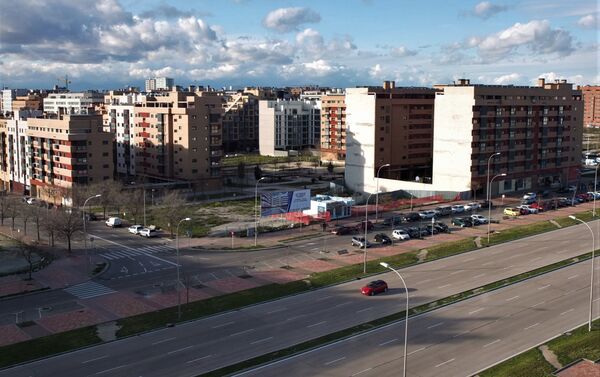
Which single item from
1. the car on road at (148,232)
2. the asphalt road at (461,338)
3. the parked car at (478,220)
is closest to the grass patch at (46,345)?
the asphalt road at (461,338)

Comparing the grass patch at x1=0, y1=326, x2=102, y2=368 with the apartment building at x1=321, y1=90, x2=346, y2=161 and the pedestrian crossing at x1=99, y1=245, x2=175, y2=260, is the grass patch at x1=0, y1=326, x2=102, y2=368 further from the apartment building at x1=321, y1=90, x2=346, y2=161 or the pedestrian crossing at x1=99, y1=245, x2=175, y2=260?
the apartment building at x1=321, y1=90, x2=346, y2=161

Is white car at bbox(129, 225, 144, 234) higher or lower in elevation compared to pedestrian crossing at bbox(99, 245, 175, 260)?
higher

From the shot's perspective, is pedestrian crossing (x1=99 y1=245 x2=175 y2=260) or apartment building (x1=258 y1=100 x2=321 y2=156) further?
apartment building (x1=258 y1=100 x2=321 y2=156)

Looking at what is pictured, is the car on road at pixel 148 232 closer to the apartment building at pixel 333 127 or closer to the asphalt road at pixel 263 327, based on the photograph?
the asphalt road at pixel 263 327

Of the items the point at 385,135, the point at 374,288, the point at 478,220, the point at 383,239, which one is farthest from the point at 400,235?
the point at 385,135

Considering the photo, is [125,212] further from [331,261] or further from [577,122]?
[577,122]

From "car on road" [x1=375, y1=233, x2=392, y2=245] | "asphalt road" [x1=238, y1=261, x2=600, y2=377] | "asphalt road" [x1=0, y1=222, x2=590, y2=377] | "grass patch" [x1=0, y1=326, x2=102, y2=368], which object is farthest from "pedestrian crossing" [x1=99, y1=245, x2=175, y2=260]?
"asphalt road" [x1=238, y1=261, x2=600, y2=377]

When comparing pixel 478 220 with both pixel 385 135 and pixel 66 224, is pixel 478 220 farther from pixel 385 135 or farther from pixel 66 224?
pixel 66 224
